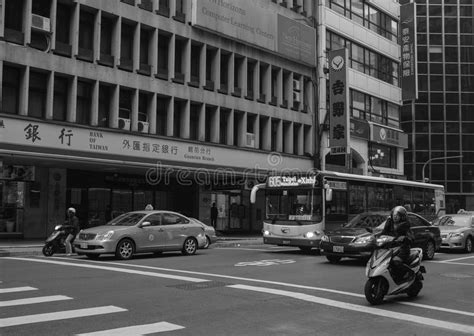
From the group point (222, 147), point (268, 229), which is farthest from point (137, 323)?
point (222, 147)

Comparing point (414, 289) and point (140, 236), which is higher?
point (140, 236)

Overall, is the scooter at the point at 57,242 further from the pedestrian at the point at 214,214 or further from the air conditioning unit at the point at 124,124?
the pedestrian at the point at 214,214

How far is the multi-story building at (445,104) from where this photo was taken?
211ft

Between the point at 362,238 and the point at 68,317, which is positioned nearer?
the point at 68,317

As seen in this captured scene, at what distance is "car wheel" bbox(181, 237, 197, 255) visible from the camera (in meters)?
18.1

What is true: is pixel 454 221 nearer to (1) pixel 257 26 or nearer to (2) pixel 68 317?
(2) pixel 68 317

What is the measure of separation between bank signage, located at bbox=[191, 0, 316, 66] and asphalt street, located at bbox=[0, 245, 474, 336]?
18591 millimetres

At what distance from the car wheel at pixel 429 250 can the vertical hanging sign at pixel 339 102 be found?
56.6 ft

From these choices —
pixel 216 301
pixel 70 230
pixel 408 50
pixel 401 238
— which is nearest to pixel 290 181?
pixel 70 230

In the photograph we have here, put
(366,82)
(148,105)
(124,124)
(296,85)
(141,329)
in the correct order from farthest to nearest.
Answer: (366,82) < (296,85) < (148,105) < (124,124) < (141,329)

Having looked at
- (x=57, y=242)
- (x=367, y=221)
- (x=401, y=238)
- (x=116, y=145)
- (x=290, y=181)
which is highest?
(x=116, y=145)

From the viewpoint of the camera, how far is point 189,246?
18297 millimetres

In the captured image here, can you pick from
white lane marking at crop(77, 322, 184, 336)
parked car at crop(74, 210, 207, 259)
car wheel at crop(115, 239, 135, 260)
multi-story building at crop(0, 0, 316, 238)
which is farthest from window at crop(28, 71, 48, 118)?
white lane marking at crop(77, 322, 184, 336)

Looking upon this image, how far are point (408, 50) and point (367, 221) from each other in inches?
1233
